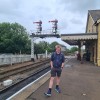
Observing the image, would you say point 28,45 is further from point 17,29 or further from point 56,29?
point 56,29

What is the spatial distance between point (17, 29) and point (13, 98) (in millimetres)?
62761

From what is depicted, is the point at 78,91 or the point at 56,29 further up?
the point at 56,29

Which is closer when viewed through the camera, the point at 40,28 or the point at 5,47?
the point at 40,28

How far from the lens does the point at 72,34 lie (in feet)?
103

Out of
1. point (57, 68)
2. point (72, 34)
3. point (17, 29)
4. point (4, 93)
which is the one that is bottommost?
point (4, 93)

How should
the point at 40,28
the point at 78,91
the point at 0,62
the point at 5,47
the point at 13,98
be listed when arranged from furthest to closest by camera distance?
the point at 5,47 → the point at 40,28 → the point at 0,62 → the point at 78,91 → the point at 13,98

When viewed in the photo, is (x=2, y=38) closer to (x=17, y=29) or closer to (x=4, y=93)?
(x=17, y=29)

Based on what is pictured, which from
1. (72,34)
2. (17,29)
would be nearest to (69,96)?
(72,34)

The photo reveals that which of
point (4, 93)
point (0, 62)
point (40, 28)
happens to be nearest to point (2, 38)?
point (40, 28)

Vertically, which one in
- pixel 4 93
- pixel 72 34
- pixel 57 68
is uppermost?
pixel 72 34

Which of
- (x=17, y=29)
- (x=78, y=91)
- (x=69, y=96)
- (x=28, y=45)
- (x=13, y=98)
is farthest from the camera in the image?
(x=17, y=29)

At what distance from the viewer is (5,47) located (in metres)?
59.2

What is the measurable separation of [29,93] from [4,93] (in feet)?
5.38

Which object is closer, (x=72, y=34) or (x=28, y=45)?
(x=72, y=34)
